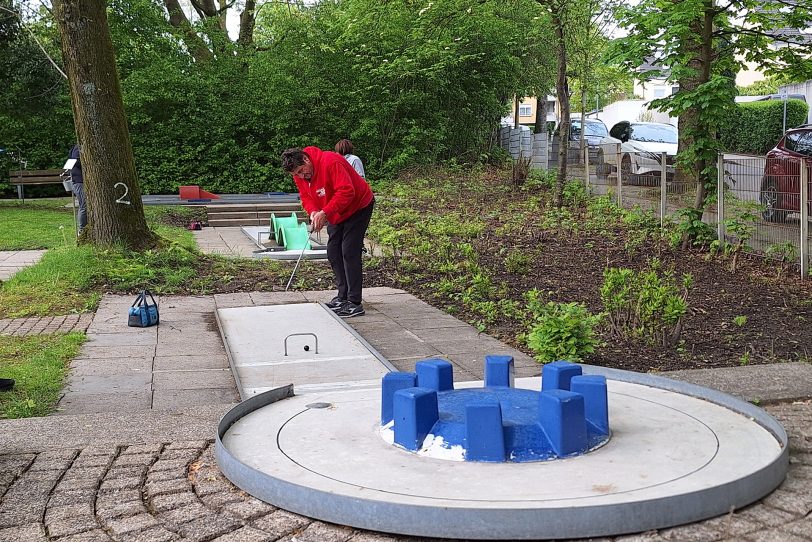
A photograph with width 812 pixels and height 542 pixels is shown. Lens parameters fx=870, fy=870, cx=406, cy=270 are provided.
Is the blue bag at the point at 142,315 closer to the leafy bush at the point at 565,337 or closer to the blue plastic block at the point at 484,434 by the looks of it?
the leafy bush at the point at 565,337

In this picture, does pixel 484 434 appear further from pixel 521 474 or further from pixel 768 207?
pixel 768 207

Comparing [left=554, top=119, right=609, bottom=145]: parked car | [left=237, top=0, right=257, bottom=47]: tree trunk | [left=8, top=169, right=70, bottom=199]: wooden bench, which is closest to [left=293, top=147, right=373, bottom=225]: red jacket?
[left=8, top=169, right=70, bottom=199]: wooden bench

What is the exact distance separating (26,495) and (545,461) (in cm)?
210

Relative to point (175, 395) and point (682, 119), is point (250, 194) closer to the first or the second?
point (682, 119)

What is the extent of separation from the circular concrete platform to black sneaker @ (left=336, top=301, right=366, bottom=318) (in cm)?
392

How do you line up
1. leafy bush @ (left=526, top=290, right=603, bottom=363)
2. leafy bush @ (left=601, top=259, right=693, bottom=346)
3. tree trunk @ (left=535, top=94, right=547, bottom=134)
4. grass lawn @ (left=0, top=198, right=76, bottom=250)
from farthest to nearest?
tree trunk @ (left=535, top=94, right=547, bottom=134) → grass lawn @ (left=0, top=198, right=76, bottom=250) → leafy bush @ (left=601, top=259, right=693, bottom=346) → leafy bush @ (left=526, top=290, right=603, bottom=363)

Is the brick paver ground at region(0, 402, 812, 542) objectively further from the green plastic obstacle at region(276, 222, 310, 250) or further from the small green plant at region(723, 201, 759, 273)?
the green plastic obstacle at region(276, 222, 310, 250)

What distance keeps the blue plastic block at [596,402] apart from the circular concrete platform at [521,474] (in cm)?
11

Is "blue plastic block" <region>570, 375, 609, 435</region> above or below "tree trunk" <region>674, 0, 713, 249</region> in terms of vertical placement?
below

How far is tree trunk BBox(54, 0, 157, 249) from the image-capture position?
1154 cm

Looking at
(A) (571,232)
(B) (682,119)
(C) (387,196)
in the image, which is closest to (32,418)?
(A) (571,232)

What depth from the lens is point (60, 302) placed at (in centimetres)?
902

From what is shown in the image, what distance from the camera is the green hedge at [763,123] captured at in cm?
3030

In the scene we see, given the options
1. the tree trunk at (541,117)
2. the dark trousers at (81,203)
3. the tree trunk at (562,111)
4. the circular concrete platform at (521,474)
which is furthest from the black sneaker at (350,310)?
the tree trunk at (541,117)
